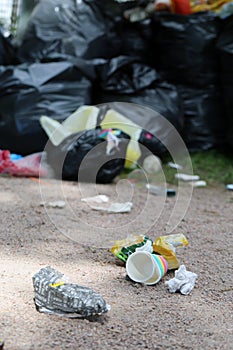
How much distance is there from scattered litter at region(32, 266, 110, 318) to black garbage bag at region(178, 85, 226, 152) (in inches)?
102

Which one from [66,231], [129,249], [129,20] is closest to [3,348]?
[129,249]

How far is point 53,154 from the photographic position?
126 inches

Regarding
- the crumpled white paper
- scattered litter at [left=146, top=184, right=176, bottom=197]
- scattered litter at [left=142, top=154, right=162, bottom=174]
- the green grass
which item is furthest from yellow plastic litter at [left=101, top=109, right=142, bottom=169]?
the crumpled white paper

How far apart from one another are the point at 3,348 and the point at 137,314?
38 centimetres

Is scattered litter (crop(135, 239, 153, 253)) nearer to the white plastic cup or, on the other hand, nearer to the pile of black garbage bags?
the white plastic cup

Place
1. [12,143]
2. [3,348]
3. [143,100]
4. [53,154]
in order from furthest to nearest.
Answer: [143,100], [12,143], [53,154], [3,348]

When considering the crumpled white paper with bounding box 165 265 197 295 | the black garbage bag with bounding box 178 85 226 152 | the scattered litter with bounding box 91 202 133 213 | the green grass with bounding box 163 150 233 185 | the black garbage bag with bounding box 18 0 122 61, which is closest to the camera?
the crumpled white paper with bounding box 165 265 197 295

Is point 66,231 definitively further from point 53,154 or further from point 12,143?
point 12,143

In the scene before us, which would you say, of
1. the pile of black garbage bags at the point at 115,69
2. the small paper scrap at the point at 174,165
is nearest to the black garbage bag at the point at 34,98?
the pile of black garbage bags at the point at 115,69

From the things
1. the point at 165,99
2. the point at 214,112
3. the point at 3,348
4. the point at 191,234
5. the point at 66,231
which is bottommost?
the point at 214,112

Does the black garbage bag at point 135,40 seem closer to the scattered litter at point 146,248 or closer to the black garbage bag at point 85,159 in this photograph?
the black garbage bag at point 85,159

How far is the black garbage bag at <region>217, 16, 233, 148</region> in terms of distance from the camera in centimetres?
365

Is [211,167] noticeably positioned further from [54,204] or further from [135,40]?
[54,204]

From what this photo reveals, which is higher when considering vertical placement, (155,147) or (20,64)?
(20,64)
